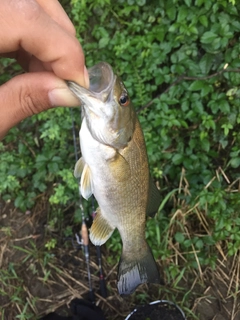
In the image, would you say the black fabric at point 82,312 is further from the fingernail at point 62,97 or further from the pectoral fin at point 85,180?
the fingernail at point 62,97

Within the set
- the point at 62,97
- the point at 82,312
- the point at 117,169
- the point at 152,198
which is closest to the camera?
the point at 62,97

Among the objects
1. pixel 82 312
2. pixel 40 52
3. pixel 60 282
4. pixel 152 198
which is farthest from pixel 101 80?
pixel 60 282

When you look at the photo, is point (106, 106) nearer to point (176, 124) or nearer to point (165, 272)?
point (176, 124)

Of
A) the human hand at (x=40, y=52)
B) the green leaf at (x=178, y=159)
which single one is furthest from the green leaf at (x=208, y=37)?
the human hand at (x=40, y=52)

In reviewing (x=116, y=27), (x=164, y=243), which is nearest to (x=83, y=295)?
(x=164, y=243)

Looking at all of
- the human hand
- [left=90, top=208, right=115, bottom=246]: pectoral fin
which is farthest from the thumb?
[left=90, top=208, right=115, bottom=246]: pectoral fin

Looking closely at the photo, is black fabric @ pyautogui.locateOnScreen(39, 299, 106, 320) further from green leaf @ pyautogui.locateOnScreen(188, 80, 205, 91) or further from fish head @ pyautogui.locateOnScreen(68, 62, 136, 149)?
green leaf @ pyautogui.locateOnScreen(188, 80, 205, 91)
